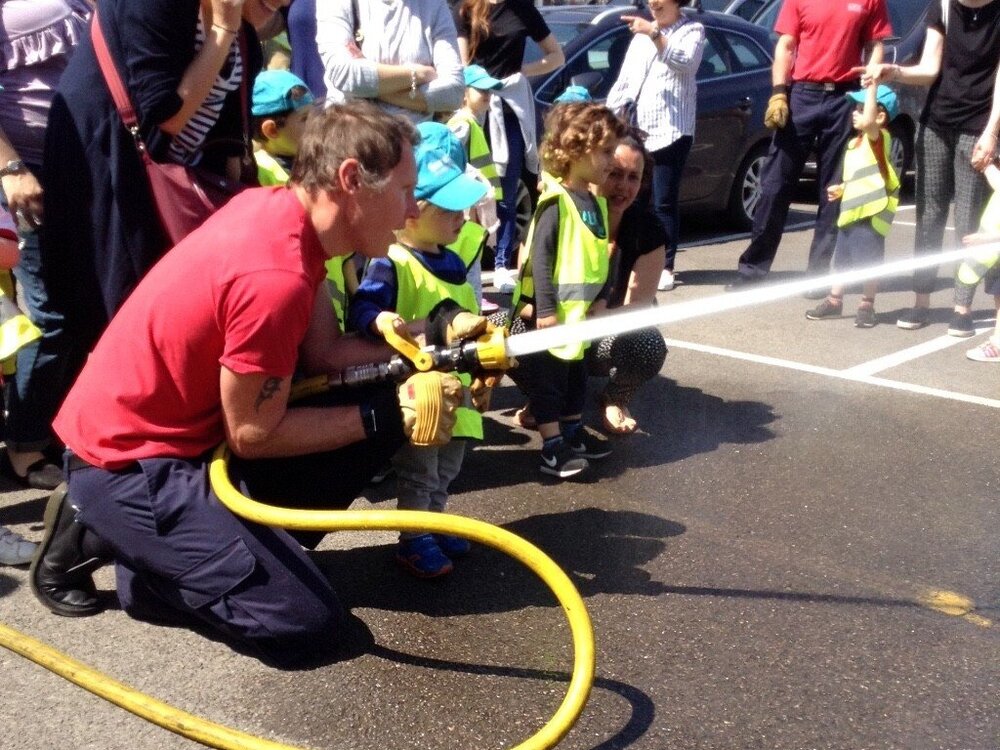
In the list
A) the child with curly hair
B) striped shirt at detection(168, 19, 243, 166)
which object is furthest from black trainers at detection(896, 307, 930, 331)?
striped shirt at detection(168, 19, 243, 166)

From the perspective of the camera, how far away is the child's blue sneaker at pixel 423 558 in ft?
11.8

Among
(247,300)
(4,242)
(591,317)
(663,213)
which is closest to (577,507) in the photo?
(591,317)

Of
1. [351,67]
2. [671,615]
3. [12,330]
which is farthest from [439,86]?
[671,615]

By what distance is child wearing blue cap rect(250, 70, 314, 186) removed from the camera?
4215mm

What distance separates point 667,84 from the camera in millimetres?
7277

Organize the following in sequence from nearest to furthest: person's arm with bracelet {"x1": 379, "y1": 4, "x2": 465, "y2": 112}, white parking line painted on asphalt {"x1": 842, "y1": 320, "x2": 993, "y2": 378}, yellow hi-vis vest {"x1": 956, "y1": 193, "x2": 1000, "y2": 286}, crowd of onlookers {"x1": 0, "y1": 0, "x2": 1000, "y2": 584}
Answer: crowd of onlookers {"x1": 0, "y1": 0, "x2": 1000, "y2": 584}
person's arm with bracelet {"x1": 379, "y1": 4, "x2": 465, "y2": 112}
white parking line painted on asphalt {"x1": 842, "y1": 320, "x2": 993, "y2": 378}
yellow hi-vis vest {"x1": 956, "y1": 193, "x2": 1000, "y2": 286}

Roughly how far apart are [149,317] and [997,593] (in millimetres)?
2473

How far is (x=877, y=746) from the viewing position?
109 inches

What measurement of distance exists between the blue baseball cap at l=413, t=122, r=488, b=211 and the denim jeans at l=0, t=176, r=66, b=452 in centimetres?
134

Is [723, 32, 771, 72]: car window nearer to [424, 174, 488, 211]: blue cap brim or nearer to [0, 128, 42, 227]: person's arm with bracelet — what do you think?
[424, 174, 488, 211]: blue cap brim

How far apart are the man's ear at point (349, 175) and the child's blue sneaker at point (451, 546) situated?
1.26 m

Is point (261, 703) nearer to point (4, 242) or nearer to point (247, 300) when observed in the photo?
point (247, 300)

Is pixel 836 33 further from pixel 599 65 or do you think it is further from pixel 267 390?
pixel 267 390

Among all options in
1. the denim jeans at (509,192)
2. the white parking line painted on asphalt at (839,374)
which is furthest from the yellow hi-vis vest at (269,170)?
the denim jeans at (509,192)
